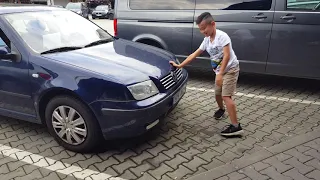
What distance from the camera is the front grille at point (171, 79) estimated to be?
3373 millimetres

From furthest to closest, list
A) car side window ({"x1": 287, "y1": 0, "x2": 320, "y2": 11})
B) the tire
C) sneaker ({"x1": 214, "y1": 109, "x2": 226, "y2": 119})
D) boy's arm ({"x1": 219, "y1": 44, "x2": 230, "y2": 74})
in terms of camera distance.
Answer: car side window ({"x1": 287, "y1": 0, "x2": 320, "y2": 11}) → sneaker ({"x1": 214, "y1": 109, "x2": 226, "y2": 119}) → boy's arm ({"x1": 219, "y1": 44, "x2": 230, "y2": 74}) → the tire

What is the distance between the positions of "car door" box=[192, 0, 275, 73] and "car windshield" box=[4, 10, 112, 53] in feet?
6.93

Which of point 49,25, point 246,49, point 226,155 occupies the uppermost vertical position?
point 49,25

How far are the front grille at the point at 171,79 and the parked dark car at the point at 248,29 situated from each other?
191cm

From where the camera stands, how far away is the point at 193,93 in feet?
17.0

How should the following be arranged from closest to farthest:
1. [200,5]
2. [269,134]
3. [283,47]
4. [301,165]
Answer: [301,165] < [269,134] < [283,47] < [200,5]

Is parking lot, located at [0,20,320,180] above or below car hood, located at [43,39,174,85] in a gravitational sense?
below

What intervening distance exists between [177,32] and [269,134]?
2.78 m

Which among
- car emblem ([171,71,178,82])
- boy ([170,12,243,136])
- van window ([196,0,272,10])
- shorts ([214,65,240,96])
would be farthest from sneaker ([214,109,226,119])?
van window ([196,0,272,10])

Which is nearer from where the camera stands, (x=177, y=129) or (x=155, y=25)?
(x=177, y=129)

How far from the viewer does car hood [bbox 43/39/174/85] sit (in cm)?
311

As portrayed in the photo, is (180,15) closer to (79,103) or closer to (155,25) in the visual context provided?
(155,25)

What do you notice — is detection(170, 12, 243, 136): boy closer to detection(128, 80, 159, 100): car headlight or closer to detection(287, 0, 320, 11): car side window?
detection(128, 80, 159, 100): car headlight

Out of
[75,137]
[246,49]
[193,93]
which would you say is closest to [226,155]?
[75,137]
